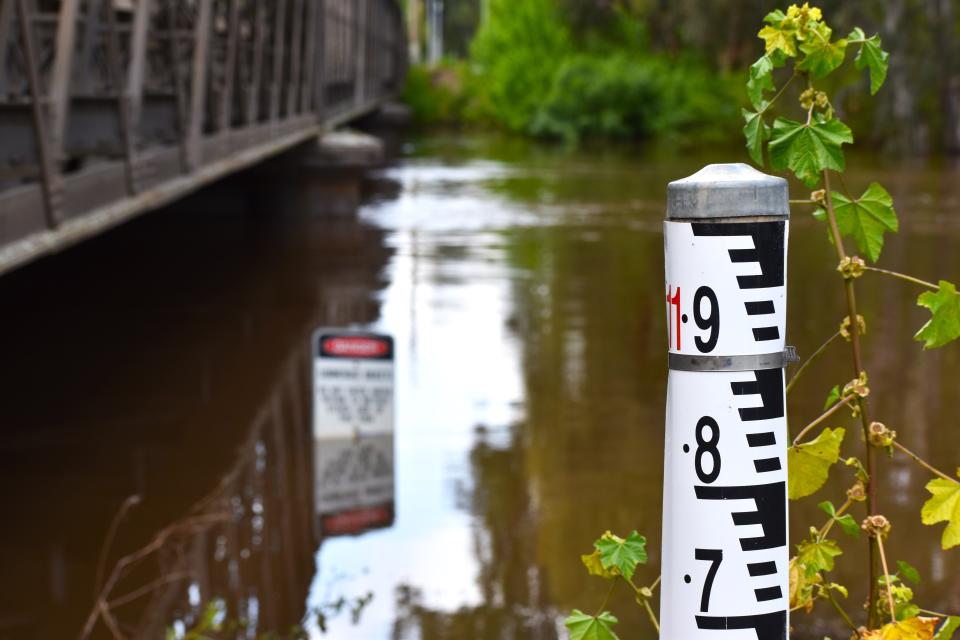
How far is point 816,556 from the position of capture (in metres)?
2.31

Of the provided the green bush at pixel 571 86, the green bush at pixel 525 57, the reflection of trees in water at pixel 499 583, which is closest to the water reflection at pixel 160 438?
the reflection of trees in water at pixel 499 583

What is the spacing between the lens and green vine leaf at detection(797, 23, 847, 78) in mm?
2228

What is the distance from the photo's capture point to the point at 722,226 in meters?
1.90

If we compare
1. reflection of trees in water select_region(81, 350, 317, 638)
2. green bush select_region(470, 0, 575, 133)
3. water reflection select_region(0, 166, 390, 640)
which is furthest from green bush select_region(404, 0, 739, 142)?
reflection of trees in water select_region(81, 350, 317, 638)

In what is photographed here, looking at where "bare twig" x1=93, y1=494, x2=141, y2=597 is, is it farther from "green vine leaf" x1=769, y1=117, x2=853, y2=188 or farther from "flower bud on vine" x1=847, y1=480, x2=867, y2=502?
"green vine leaf" x1=769, y1=117, x2=853, y2=188

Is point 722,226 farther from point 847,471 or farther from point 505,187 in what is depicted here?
point 505,187

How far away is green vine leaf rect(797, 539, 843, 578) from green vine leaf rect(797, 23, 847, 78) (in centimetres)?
72

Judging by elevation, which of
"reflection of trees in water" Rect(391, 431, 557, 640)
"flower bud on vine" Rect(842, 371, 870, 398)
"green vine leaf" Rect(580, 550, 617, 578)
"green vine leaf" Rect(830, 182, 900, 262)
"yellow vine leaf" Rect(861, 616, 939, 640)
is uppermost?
"green vine leaf" Rect(830, 182, 900, 262)

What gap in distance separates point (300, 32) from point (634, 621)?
1341 cm

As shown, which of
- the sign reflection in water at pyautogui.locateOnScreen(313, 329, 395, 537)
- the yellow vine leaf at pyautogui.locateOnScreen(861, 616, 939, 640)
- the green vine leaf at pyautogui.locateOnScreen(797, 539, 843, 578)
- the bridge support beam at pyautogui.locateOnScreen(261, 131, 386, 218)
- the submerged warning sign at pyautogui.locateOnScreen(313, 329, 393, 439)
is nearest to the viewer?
the yellow vine leaf at pyautogui.locateOnScreen(861, 616, 939, 640)

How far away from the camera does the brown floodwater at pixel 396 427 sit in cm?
526

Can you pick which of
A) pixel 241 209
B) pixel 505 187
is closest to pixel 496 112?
pixel 505 187

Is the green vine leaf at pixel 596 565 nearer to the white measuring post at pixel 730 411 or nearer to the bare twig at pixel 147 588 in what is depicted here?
the white measuring post at pixel 730 411

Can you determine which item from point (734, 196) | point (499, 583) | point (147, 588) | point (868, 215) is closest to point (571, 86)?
point (499, 583)
